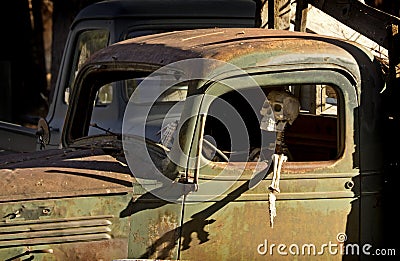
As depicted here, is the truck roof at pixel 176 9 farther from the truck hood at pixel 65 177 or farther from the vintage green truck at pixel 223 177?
the truck hood at pixel 65 177

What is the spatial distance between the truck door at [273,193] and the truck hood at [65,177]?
1.17 ft

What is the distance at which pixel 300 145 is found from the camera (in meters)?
4.67

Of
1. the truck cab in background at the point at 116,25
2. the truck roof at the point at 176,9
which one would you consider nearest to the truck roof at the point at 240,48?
the truck cab in background at the point at 116,25

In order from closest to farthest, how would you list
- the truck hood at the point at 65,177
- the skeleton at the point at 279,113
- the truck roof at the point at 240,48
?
the truck hood at the point at 65,177, the truck roof at the point at 240,48, the skeleton at the point at 279,113

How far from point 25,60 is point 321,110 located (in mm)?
10524

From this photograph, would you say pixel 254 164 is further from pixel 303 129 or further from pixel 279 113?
pixel 303 129

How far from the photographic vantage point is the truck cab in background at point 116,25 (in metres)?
6.91

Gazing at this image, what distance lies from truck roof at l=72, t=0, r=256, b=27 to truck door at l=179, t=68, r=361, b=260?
309cm

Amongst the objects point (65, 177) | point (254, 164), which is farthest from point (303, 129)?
point (65, 177)

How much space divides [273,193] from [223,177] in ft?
0.79

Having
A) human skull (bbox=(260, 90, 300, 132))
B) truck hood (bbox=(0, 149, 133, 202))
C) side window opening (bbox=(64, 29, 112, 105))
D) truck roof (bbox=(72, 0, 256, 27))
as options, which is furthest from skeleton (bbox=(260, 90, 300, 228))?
side window opening (bbox=(64, 29, 112, 105))

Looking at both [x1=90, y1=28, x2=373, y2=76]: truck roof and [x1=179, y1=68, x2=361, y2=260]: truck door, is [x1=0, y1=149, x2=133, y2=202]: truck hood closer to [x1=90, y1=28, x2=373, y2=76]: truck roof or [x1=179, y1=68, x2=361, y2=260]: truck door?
[x1=179, y1=68, x2=361, y2=260]: truck door

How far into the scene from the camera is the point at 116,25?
703 cm

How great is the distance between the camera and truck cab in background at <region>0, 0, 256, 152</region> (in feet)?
22.7
